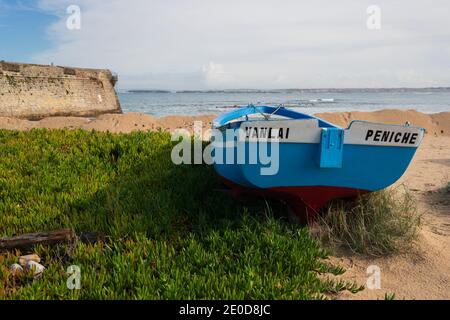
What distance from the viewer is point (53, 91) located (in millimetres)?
31672

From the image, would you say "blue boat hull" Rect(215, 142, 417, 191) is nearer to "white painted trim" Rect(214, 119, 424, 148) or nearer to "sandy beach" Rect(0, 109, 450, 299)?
"white painted trim" Rect(214, 119, 424, 148)

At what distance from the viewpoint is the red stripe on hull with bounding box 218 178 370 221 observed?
492 centimetres

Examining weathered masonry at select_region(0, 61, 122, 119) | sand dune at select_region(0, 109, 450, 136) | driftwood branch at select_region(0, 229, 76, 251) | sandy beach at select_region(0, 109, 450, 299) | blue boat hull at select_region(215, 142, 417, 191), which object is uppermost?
weathered masonry at select_region(0, 61, 122, 119)

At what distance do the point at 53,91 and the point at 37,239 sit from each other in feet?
99.9

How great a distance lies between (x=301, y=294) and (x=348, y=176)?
189cm

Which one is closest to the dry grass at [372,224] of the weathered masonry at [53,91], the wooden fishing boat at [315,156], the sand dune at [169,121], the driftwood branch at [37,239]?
the wooden fishing boat at [315,156]

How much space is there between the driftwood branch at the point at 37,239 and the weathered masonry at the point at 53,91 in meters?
26.1

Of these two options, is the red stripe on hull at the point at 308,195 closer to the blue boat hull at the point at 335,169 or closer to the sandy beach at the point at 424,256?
the blue boat hull at the point at 335,169

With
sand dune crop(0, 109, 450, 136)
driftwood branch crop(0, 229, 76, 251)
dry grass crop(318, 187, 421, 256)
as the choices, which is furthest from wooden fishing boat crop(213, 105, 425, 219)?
sand dune crop(0, 109, 450, 136)

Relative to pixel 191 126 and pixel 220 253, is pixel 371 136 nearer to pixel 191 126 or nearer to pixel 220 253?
pixel 220 253

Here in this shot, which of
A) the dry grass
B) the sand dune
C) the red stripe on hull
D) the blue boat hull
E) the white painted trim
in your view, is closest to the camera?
the white painted trim

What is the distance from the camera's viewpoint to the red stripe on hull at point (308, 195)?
4918mm

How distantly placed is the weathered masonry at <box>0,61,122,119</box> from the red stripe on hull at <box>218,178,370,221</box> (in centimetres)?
2749
